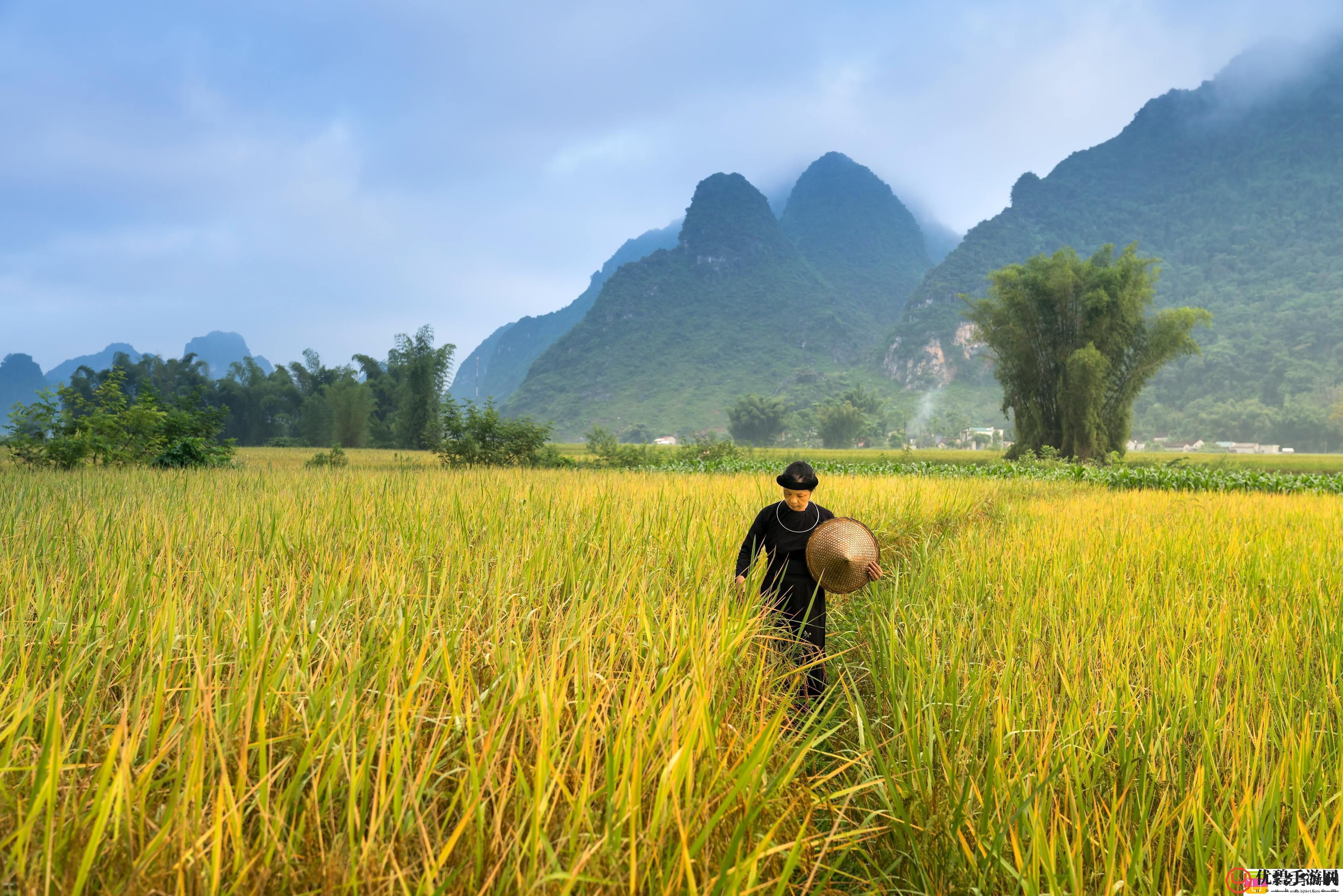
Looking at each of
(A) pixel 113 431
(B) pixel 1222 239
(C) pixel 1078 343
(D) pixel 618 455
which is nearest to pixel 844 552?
(A) pixel 113 431

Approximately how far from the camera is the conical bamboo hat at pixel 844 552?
290cm

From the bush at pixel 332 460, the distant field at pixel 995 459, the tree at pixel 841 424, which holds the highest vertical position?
the tree at pixel 841 424

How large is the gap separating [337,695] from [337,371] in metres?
79.5

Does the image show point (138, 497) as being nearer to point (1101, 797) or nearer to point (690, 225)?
point (1101, 797)

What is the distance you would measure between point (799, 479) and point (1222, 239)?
167 metres

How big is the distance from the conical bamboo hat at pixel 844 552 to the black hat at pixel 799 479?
0.72 ft

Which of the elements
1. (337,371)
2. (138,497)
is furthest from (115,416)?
(337,371)

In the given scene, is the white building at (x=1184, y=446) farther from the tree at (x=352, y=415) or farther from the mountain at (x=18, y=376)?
the mountain at (x=18, y=376)

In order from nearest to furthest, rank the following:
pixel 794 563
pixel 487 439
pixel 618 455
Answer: pixel 794 563
pixel 487 439
pixel 618 455

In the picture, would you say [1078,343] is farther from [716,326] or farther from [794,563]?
[716,326]

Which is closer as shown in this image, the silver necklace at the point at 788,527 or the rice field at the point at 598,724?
the rice field at the point at 598,724

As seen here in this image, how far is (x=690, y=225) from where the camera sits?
643 ft

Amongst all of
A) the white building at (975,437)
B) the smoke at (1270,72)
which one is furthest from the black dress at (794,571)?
the smoke at (1270,72)

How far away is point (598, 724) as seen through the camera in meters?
1.55
